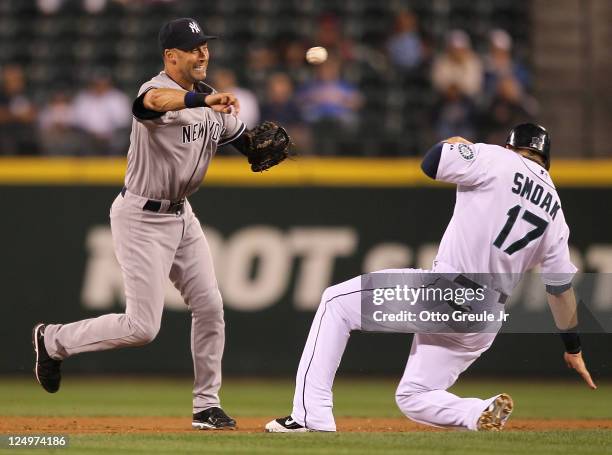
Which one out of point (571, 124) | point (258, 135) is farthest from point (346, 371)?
point (258, 135)

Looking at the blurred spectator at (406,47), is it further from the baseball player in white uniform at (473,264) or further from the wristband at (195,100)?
the wristband at (195,100)

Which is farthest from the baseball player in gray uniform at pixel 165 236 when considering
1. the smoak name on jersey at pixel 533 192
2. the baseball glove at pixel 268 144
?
the smoak name on jersey at pixel 533 192

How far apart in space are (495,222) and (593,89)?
5596 mm

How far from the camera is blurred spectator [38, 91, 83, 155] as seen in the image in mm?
11062

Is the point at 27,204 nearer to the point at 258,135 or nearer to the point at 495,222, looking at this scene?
the point at 258,135

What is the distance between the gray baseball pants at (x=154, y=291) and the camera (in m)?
6.39

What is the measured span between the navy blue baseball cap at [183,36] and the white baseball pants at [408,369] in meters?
1.58

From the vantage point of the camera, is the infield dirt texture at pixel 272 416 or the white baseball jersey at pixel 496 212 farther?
the white baseball jersey at pixel 496 212

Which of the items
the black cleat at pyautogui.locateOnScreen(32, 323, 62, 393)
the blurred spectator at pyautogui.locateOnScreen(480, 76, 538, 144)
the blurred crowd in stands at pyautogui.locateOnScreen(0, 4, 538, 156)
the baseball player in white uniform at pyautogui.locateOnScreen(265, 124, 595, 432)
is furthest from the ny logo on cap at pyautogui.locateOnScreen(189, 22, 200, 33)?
the blurred spectator at pyautogui.locateOnScreen(480, 76, 538, 144)

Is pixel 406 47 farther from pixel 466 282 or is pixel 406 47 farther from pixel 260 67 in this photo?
pixel 466 282

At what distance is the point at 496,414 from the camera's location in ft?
20.4

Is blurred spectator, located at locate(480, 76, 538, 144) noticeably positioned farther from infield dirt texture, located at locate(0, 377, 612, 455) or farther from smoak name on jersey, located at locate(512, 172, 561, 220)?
smoak name on jersey, located at locate(512, 172, 561, 220)

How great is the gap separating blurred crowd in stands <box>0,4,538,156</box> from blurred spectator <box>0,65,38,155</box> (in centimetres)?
1

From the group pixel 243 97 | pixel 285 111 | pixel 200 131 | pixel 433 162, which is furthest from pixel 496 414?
pixel 243 97
